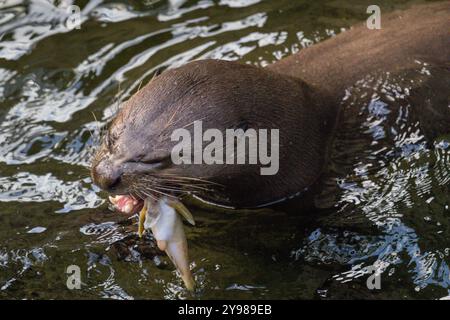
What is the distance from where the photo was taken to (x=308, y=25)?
6.16 meters

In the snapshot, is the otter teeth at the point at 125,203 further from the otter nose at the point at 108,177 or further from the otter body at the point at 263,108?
the otter nose at the point at 108,177

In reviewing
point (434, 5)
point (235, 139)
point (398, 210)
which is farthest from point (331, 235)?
point (434, 5)

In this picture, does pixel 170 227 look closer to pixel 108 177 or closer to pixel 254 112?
pixel 108 177

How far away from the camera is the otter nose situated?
4.06m

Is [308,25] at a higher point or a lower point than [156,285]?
higher

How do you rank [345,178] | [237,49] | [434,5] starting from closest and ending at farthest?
[345,178]
[434,5]
[237,49]

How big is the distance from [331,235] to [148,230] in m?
0.88

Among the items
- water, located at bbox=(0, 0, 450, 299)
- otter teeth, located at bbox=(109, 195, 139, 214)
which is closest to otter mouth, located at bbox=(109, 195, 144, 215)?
otter teeth, located at bbox=(109, 195, 139, 214)

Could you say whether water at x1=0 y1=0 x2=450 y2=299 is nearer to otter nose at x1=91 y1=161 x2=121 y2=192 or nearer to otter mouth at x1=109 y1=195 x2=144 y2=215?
otter mouth at x1=109 y1=195 x2=144 y2=215

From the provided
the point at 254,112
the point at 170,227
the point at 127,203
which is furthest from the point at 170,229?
the point at 254,112

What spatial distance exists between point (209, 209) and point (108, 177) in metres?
0.92

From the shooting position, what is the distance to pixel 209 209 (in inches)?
191

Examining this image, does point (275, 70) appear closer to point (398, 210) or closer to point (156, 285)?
point (398, 210)

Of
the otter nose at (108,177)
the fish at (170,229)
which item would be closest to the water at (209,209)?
the fish at (170,229)
